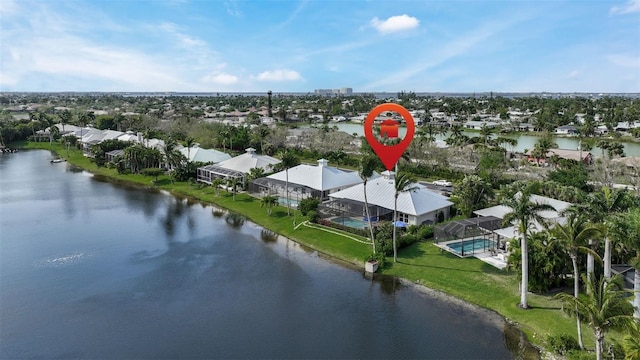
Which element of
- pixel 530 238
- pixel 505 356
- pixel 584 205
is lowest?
pixel 505 356

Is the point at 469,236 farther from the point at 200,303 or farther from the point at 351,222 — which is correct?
the point at 200,303

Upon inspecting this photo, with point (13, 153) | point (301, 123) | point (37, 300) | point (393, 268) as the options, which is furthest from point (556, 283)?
point (301, 123)

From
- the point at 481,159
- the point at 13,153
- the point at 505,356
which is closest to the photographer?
the point at 505,356

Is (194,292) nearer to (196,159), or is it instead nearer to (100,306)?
(100,306)

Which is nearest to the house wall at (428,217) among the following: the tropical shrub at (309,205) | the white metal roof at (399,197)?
the white metal roof at (399,197)

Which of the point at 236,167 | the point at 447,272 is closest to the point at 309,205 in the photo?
the point at 447,272

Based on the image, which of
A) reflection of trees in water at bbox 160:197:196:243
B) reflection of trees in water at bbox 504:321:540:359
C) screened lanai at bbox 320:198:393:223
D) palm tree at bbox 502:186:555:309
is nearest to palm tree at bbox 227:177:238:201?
reflection of trees in water at bbox 160:197:196:243
